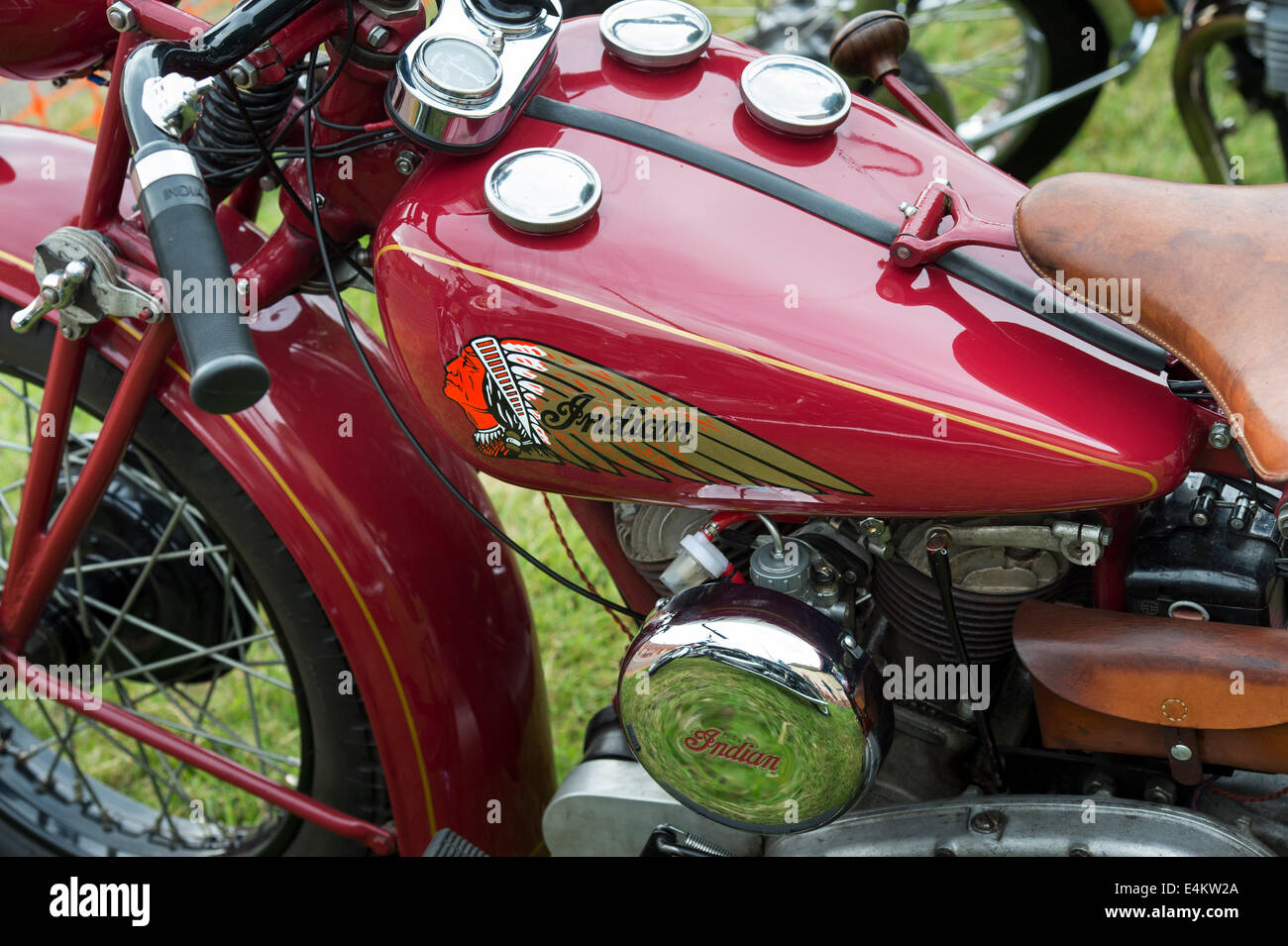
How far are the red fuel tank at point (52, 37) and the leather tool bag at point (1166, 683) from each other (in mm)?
1264

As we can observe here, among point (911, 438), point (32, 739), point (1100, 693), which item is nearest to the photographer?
point (911, 438)

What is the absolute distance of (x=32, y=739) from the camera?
2.11 m

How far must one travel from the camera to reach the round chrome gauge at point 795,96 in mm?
1281

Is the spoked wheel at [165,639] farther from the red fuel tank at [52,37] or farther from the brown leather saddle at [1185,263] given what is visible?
the brown leather saddle at [1185,263]

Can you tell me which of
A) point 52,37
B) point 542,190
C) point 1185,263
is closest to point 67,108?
point 52,37

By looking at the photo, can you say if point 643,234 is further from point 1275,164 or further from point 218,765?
point 1275,164

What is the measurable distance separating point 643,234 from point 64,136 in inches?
38.0

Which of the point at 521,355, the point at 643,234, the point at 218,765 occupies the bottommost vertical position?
the point at 218,765

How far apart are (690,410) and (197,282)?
1.50 feet

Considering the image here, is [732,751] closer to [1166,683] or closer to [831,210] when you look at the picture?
[1166,683]

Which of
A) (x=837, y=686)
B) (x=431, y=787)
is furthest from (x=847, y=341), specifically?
(x=431, y=787)

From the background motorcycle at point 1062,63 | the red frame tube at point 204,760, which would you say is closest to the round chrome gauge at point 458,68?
the red frame tube at point 204,760

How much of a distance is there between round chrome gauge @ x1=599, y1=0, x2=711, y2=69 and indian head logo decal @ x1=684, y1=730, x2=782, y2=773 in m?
0.72

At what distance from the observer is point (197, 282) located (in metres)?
1.00
